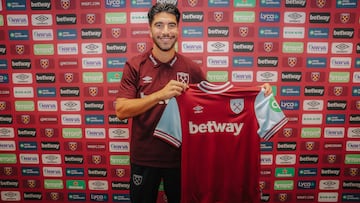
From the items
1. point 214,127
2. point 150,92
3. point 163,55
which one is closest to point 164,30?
point 163,55

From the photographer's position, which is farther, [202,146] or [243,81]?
[243,81]

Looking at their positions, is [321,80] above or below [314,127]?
above

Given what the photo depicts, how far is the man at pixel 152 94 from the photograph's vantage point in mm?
1690

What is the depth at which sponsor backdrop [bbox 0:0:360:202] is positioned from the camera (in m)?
2.41

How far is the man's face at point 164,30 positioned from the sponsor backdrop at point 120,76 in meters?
0.73

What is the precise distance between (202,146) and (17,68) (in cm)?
197

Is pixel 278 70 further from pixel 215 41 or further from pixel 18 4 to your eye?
pixel 18 4

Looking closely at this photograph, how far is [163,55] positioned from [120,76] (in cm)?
85

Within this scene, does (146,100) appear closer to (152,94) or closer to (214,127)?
(152,94)

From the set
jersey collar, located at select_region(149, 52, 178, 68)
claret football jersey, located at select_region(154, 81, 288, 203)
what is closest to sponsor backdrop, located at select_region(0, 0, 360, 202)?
jersey collar, located at select_region(149, 52, 178, 68)

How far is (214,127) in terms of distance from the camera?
172 centimetres

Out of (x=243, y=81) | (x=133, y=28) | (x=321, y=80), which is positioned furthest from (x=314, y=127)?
(x=133, y=28)

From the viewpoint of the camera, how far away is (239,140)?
5.68 feet

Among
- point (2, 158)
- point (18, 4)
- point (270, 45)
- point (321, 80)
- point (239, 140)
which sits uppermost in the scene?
point (18, 4)
